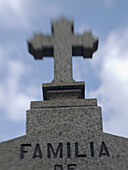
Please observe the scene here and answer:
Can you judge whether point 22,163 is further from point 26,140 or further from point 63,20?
point 63,20

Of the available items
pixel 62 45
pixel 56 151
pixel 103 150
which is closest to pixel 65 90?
pixel 62 45

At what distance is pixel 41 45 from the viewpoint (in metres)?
5.88

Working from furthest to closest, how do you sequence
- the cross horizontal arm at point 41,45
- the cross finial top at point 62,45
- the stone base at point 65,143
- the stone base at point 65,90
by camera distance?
the cross horizontal arm at point 41,45
the cross finial top at point 62,45
the stone base at point 65,90
the stone base at point 65,143

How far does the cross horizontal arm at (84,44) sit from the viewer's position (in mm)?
5918

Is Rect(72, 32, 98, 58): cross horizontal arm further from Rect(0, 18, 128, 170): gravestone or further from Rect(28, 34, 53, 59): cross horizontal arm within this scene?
Rect(0, 18, 128, 170): gravestone

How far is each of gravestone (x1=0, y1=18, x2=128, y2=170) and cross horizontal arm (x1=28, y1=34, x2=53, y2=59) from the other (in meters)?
0.81

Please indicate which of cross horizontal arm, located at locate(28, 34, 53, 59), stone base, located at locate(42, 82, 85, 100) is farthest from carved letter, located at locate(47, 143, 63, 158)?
cross horizontal arm, located at locate(28, 34, 53, 59)

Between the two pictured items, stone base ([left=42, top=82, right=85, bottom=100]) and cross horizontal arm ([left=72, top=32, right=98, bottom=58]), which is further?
cross horizontal arm ([left=72, top=32, right=98, bottom=58])

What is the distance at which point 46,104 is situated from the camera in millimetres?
5156

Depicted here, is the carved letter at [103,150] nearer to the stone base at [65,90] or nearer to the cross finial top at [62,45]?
the stone base at [65,90]

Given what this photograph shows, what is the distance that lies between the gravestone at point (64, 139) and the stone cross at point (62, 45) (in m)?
0.51

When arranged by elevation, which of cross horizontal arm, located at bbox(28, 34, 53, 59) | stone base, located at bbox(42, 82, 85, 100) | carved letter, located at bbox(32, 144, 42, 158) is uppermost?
cross horizontal arm, located at bbox(28, 34, 53, 59)

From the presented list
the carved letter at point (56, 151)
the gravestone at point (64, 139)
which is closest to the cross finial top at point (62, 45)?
the gravestone at point (64, 139)

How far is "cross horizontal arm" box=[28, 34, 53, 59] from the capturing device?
5.88 m
